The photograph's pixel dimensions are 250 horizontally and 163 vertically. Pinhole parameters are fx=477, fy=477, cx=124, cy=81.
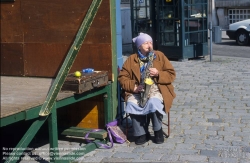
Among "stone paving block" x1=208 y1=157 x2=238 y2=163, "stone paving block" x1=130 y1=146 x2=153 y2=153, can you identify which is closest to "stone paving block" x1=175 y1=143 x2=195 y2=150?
"stone paving block" x1=130 y1=146 x2=153 y2=153

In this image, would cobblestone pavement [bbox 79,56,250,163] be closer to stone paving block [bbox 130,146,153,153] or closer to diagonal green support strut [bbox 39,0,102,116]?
stone paving block [bbox 130,146,153,153]

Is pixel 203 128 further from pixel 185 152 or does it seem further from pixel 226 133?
pixel 185 152

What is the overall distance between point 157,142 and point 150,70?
87 centimetres

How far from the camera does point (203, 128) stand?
242 inches

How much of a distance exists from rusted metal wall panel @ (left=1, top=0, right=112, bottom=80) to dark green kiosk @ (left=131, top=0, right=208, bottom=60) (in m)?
7.16

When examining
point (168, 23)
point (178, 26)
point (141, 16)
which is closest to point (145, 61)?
point (178, 26)

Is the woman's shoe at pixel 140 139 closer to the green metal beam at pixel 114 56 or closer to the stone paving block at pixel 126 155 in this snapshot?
the stone paving block at pixel 126 155

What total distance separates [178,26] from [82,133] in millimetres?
7577

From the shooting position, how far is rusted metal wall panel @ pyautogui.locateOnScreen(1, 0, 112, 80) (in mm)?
5562

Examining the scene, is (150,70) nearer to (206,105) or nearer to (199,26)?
(206,105)

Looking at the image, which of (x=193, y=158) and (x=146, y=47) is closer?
(x=193, y=158)

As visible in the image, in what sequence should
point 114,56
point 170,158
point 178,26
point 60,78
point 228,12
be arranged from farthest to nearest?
point 228,12
point 178,26
point 114,56
point 170,158
point 60,78

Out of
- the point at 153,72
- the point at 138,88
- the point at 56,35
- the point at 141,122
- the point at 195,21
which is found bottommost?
the point at 141,122

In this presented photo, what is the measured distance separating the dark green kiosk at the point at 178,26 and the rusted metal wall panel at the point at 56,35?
7163mm
